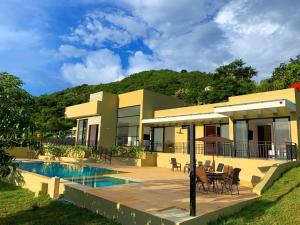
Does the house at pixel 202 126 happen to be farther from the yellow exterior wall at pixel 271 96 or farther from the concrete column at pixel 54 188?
the concrete column at pixel 54 188

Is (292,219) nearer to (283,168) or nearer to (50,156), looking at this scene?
(283,168)

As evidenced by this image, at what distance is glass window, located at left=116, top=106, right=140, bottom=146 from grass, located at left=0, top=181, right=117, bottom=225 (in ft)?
44.6

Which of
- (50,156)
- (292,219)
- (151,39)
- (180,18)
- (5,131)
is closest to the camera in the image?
(5,131)

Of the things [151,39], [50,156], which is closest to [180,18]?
[151,39]

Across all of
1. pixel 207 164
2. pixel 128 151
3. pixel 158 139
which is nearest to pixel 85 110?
pixel 128 151

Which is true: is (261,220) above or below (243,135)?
below

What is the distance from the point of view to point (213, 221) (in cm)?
Result: 708

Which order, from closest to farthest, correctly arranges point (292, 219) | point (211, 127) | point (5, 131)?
point (5, 131)
point (292, 219)
point (211, 127)

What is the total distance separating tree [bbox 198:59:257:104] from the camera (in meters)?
42.5

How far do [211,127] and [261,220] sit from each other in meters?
12.7

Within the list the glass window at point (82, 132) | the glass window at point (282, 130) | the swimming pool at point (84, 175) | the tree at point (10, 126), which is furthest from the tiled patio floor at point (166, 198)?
the glass window at point (82, 132)

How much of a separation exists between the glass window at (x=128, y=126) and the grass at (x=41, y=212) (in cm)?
1360

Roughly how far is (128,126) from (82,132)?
21.5 feet

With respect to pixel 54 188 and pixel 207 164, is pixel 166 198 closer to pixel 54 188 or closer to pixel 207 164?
pixel 54 188
